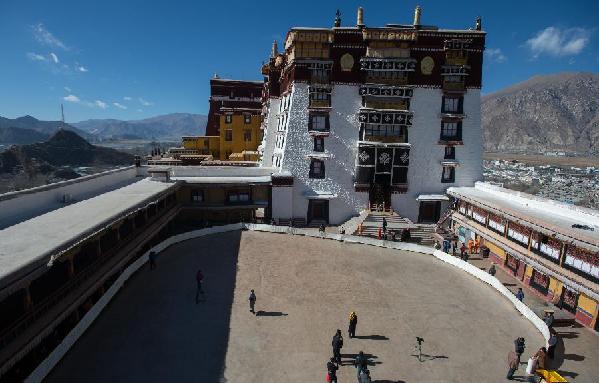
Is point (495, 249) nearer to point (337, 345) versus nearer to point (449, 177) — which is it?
point (449, 177)

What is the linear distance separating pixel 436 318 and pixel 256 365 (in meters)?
10.5

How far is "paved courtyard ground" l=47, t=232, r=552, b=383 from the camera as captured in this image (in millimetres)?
15062

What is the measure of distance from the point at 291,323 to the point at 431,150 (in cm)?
2932

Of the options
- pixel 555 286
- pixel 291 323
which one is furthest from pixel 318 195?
pixel 555 286

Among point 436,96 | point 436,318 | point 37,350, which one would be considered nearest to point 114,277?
point 37,350

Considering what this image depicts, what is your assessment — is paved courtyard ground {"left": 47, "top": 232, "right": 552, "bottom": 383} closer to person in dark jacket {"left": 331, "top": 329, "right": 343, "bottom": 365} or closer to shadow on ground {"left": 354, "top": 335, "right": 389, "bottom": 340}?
shadow on ground {"left": 354, "top": 335, "right": 389, "bottom": 340}

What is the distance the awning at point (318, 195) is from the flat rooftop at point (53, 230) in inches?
686

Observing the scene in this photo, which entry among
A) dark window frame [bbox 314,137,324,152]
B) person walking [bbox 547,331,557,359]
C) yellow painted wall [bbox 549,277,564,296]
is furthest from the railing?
yellow painted wall [bbox 549,277,564,296]

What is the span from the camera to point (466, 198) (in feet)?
117

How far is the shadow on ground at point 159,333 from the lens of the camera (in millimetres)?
14375

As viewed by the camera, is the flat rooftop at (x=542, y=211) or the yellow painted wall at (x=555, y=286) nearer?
the flat rooftop at (x=542, y=211)

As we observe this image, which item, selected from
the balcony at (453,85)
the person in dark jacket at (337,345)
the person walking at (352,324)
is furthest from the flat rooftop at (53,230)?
the balcony at (453,85)

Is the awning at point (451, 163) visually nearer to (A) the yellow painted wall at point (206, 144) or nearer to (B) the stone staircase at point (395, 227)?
(B) the stone staircase at point (395, 227)

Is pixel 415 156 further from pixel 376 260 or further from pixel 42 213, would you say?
pixel 42 213
